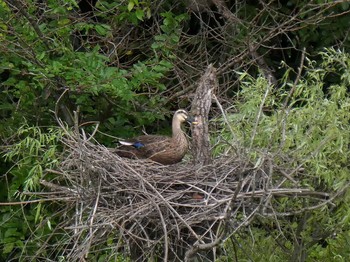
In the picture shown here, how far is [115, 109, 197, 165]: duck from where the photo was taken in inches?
358

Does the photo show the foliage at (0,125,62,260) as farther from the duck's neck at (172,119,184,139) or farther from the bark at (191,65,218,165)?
the bark at (191,65,218,165)

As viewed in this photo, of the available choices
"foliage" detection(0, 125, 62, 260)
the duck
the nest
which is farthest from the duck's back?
"foliage" detection(0, 125, 62, 260)

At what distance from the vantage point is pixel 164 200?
7.54 meters

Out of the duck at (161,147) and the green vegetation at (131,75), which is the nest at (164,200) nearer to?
the green vegetation at (131,75)

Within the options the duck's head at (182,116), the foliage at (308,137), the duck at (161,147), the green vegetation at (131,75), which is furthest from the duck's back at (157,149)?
the foliage at (308,137)

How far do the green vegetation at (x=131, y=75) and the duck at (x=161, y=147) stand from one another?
264 millimetres

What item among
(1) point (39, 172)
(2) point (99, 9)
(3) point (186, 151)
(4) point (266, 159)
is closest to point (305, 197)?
(4) point (266, 159)

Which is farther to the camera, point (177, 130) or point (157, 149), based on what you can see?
point (177, 130)

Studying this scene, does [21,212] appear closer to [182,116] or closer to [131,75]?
[131,75]

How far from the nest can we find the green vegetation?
2.09 ft

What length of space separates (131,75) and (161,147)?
4.86 feet

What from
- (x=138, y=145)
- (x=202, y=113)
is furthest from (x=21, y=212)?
(x=202, y=113)

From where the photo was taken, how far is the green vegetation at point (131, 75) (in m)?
9.38

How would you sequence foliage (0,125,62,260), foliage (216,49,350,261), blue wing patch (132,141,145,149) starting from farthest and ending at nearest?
foliage (0,125,62,260)
blue wing patch (132,141,145,149)
foliage (216,49,350,261)
